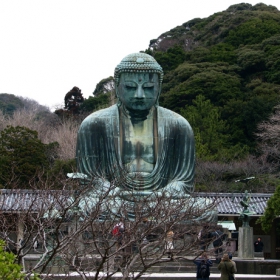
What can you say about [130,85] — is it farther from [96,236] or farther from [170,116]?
[96,236]

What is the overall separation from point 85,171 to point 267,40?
35.2 metres

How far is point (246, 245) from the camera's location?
16.4 meters

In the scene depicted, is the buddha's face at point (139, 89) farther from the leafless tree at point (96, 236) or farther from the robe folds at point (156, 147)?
the leafless tree at point (96, 236)

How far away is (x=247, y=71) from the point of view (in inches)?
1896

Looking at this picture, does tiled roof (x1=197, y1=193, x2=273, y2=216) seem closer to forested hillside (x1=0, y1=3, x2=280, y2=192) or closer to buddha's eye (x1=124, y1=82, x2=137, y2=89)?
forested hillside (x1=0, y1=3, x2=280, y2=192)

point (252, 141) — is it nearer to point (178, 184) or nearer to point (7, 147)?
point (7, 147)

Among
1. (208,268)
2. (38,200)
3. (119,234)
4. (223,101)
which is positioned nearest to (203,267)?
(208,268)

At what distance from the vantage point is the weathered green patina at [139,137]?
16453 mm

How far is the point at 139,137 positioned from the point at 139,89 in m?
1.13

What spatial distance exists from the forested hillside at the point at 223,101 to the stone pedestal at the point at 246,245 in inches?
502

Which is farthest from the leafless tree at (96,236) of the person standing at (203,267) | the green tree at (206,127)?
the green tree at (206,127)

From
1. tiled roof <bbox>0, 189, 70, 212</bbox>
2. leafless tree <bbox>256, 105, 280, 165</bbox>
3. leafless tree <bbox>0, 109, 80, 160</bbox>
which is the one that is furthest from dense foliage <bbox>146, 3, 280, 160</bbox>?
tiled roof <bbox>0, 189, 70, 212</bbox>

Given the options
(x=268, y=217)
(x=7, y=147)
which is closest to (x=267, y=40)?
(x=7, y=147)

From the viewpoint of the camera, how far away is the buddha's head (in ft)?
53.8
